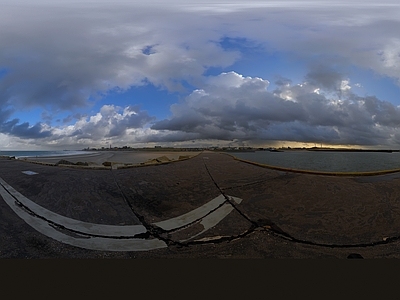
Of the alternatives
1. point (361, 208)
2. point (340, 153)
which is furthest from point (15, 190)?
point (340, 153)

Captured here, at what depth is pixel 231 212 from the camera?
139cm

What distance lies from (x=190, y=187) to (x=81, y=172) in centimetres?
99

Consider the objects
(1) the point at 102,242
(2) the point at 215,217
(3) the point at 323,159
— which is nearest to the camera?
(1) the point at 102,242

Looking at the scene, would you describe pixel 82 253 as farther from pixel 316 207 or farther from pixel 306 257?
pixel 316 207

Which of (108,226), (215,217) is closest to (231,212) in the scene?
(215,217)

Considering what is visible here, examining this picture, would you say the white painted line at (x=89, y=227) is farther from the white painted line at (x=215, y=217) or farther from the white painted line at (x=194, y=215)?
the white painted line at (x=215, y=217)

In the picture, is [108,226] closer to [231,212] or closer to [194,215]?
[194,215]

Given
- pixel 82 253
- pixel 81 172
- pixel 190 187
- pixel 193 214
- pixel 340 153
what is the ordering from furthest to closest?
1. pixel 340 153
2. pixel 81 172
3. pixel 190 187
4. pixel 193 214
5. pixel 82 253

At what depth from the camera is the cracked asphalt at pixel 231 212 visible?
1.21 meters

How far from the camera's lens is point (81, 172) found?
1.62 m

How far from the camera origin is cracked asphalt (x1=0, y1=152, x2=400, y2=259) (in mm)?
1214

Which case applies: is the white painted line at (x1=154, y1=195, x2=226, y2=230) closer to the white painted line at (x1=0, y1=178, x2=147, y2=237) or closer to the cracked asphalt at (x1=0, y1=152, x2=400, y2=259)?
the cracked asphalt at (x1=0, y1=152, x2=400, y2=259)

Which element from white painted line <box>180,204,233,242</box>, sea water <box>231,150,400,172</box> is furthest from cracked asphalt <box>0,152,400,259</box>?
sea water <box>231,150,400,172</box>

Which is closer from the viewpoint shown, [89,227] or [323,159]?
[89,227]
